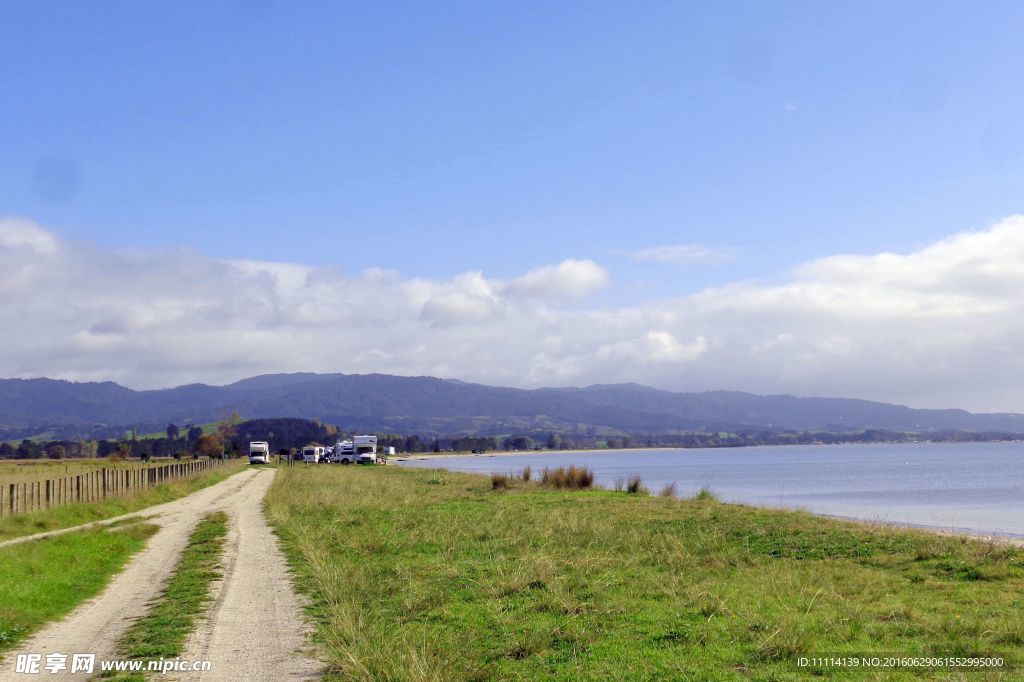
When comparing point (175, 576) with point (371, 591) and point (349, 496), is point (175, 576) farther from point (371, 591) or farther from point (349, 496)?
point (349, 496)

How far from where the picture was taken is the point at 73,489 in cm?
3928

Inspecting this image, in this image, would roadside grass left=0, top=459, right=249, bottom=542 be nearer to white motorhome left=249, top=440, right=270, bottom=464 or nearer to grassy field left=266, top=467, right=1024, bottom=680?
grassy field left=266, top=467, right=1024, bottom=680

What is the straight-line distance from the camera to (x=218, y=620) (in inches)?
537

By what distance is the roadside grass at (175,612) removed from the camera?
38.0 feet

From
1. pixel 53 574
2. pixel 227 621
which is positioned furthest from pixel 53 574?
pixel 227 621

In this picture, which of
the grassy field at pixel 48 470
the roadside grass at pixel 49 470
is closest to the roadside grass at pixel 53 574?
the grassy field at pixel 48 470

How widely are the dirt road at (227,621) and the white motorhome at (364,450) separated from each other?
103 m

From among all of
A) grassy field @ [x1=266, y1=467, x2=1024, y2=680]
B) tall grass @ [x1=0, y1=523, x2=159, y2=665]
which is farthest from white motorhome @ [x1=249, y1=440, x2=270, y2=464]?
grassy field @ [x1=266, y1=467, x2=1024, y2=680]

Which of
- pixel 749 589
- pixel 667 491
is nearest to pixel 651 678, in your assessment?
pixel 749 589

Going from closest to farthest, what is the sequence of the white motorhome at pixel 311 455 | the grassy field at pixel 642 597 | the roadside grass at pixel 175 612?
the grassy field at pixel 642 597, the roadside grass at pixel 175 612, the white motorhome at pixel 311 455

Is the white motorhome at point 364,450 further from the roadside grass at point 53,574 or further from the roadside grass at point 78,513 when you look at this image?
the roadside grass at point 53,574

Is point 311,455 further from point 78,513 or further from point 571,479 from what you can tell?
point 78,513

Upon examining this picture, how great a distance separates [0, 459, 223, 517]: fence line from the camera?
32156mm

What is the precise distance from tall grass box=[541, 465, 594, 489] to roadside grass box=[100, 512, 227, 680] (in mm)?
26694
